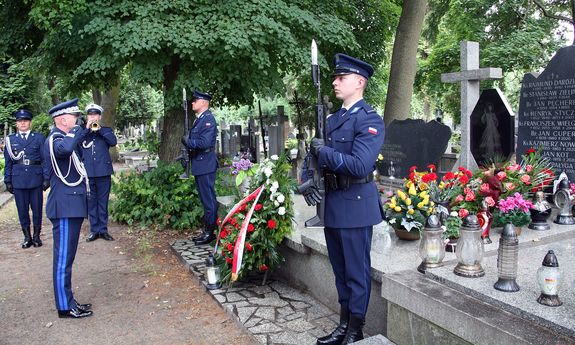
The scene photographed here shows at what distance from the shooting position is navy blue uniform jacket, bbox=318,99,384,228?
127 inches

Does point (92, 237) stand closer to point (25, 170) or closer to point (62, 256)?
point (25, 170)

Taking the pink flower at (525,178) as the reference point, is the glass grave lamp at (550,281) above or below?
below

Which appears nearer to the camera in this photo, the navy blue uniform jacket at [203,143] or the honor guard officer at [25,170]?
the navy blue uniform jacket at [203,143]

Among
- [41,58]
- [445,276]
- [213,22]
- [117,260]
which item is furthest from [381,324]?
[41,58]

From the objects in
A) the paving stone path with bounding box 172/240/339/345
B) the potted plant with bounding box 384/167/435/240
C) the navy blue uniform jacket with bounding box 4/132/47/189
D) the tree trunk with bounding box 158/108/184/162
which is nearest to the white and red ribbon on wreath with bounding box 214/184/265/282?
the paving stone path with bounding box 172/240/339/345

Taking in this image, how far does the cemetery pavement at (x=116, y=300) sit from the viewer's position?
168 inches

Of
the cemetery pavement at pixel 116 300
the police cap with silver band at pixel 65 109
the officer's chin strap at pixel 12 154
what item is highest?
the police cap with silver band at pixel 65 109

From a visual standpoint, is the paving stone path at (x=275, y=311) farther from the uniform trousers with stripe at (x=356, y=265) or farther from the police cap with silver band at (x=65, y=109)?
the police cap with silver band at (x=65, y=109)

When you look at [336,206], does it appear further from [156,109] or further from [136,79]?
[156,109]

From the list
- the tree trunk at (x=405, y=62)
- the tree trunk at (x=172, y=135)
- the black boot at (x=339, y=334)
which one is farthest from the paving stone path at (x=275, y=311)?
the tree trunk at (x=405, y=62)

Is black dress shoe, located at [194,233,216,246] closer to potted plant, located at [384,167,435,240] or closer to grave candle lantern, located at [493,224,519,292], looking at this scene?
potted plant, located at [384,167,435,240]

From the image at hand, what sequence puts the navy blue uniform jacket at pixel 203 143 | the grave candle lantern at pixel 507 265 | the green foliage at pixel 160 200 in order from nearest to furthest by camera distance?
the grave candle lantern at pixel 507 265 → the navy blue uniform jacket at pixel 203 143 → the green foliage at pixel 160 200

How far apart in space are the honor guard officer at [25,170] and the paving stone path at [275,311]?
11.2 ft

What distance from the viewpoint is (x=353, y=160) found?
3221 mm
